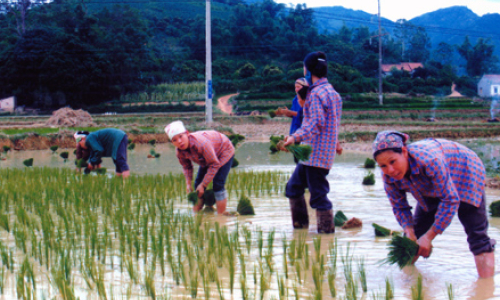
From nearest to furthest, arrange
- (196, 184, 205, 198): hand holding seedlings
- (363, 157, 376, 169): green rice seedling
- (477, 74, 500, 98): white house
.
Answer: (196, 184, 205, 198): hand holding seedlings, (363, 157, 376, 169): green rice seedling, (477, 74, 500, 98): white house

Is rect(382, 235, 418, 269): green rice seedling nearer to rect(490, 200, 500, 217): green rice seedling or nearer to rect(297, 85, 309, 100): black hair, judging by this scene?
rect(297, 85, 309, 100): black hair

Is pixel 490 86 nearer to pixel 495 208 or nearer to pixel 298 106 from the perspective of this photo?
pixel 495 208

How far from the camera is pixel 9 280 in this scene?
10.8 feet

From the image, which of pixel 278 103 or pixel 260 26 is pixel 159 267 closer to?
pixel 278 103

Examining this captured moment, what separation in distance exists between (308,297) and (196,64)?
152 feet

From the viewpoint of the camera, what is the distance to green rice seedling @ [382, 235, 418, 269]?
299cm

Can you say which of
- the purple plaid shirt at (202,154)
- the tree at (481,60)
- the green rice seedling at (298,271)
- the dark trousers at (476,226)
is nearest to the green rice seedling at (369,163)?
the purple plaid shirt at (202,154)

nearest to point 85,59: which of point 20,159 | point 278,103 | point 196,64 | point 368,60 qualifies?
point 196,64

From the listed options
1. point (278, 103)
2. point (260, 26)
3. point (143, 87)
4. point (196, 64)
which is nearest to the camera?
point (278, 103)

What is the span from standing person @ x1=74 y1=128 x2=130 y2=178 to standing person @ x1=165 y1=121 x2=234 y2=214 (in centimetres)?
249

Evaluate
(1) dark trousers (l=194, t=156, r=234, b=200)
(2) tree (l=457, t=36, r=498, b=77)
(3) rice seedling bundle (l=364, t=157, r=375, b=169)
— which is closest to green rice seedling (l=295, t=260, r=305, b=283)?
(1) dark trousers (l=194, t=156, r=234, b=200)

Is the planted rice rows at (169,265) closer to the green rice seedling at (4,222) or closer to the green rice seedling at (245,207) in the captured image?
the green rice seedling at (4,222)

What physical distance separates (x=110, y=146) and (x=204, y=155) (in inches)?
126

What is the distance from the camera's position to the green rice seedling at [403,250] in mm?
2994
